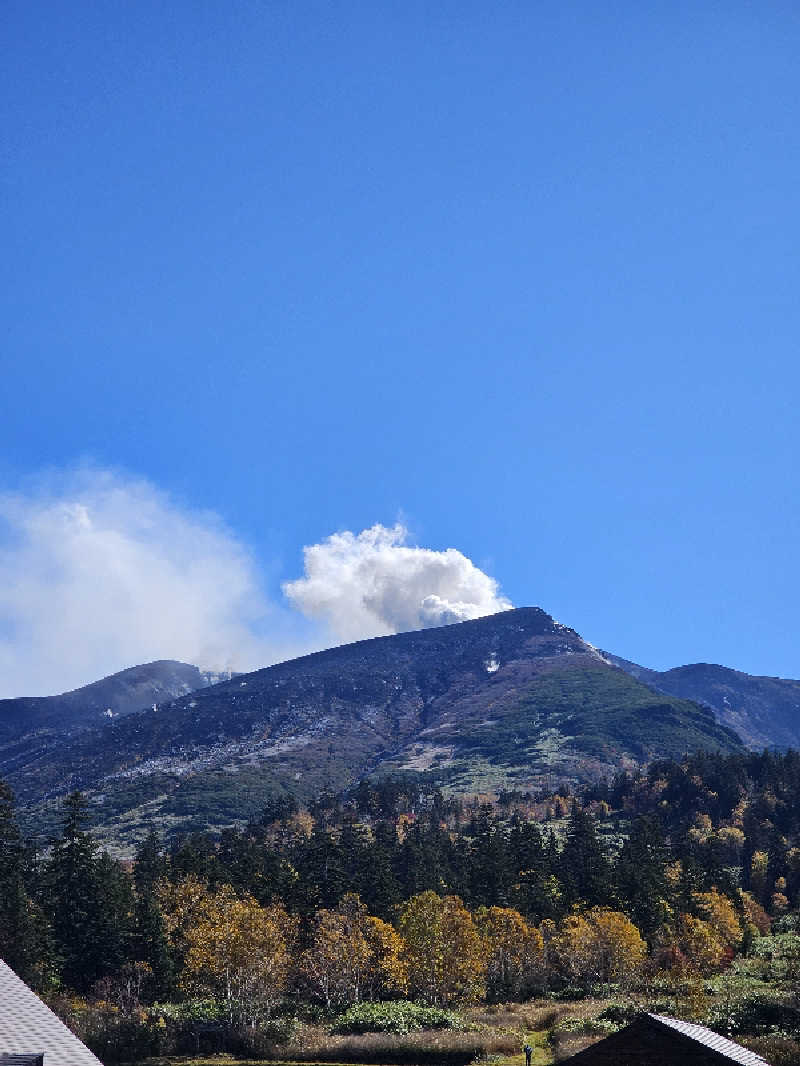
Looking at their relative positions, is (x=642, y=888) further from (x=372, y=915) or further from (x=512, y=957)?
(x=372, y=915)

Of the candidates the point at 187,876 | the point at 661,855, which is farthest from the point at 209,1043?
the point at 661,855

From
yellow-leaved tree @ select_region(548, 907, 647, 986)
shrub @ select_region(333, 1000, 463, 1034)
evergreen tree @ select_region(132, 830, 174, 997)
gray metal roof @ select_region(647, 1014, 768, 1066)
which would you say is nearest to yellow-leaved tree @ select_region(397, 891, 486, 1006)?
shrub @ select_region(333, 1000, 463, 1034)

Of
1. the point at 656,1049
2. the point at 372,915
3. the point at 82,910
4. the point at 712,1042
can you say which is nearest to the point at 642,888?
the point at 372,915

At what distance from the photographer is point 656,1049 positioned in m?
20.2

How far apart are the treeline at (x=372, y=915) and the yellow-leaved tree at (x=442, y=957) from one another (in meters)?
0.15

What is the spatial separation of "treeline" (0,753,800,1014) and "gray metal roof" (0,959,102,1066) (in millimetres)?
35396

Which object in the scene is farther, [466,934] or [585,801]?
[585,801]

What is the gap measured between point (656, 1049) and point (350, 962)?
45805 millimetres

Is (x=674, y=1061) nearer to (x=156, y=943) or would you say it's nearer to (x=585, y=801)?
(x=156, y=943)

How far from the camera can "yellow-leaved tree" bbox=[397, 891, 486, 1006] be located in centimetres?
6100

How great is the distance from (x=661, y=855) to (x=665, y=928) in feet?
88.0

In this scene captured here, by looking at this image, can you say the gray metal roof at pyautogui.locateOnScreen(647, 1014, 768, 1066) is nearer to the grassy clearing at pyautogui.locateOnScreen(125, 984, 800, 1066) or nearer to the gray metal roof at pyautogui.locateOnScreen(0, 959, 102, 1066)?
the gray metal roof at pyautogui.locateOnScreen(0, 959, 102, 1066)

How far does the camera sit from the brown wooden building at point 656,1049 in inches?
786

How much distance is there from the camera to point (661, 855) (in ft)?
329
